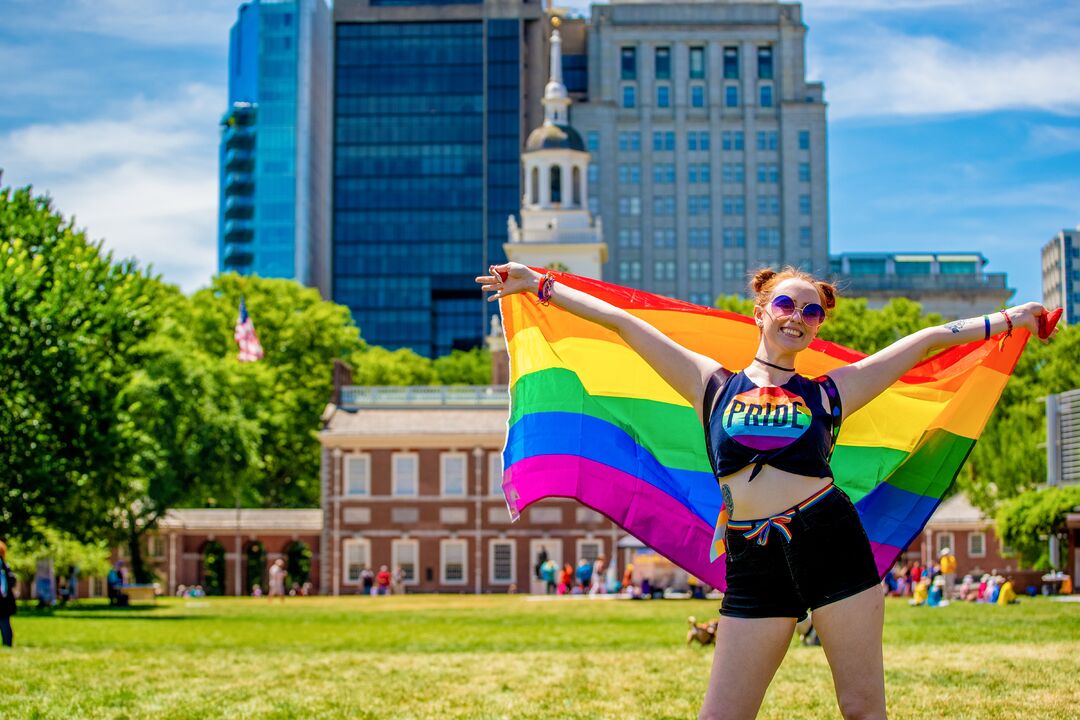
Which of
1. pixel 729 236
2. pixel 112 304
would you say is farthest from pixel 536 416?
pixel 729 236

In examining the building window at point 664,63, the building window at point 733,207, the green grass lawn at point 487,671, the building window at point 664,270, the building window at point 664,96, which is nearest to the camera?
the green grass lawn at point 487,671

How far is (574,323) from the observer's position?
32.5 feet

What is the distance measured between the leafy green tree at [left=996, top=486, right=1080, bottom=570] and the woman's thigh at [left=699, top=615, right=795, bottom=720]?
37313 mm

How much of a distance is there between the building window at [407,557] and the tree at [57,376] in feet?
93.5

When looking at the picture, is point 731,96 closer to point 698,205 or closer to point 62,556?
point 698,205

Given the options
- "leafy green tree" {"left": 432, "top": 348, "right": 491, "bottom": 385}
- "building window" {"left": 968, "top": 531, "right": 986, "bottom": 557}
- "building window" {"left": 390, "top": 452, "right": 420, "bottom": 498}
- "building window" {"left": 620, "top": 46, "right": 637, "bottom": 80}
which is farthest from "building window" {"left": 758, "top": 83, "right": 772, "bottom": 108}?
"building window" {"left": 390, "top": 452, "right": 420, "bottom": 498}

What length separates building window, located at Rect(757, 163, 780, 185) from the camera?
498 ft

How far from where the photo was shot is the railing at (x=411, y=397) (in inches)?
2783

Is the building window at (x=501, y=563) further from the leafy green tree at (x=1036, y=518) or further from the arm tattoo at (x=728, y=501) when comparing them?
the arm tattoo at (x=728, y=501)

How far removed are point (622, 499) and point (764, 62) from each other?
150m

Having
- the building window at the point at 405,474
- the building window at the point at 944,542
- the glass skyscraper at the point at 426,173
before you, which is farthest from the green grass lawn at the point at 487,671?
the glass skyscraper at the point at 426,173

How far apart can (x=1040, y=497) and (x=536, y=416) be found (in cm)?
3785

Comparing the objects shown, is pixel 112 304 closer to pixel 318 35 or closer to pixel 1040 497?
pixel 1040 497

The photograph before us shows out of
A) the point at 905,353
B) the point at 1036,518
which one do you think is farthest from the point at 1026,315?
the point at 1036,518
